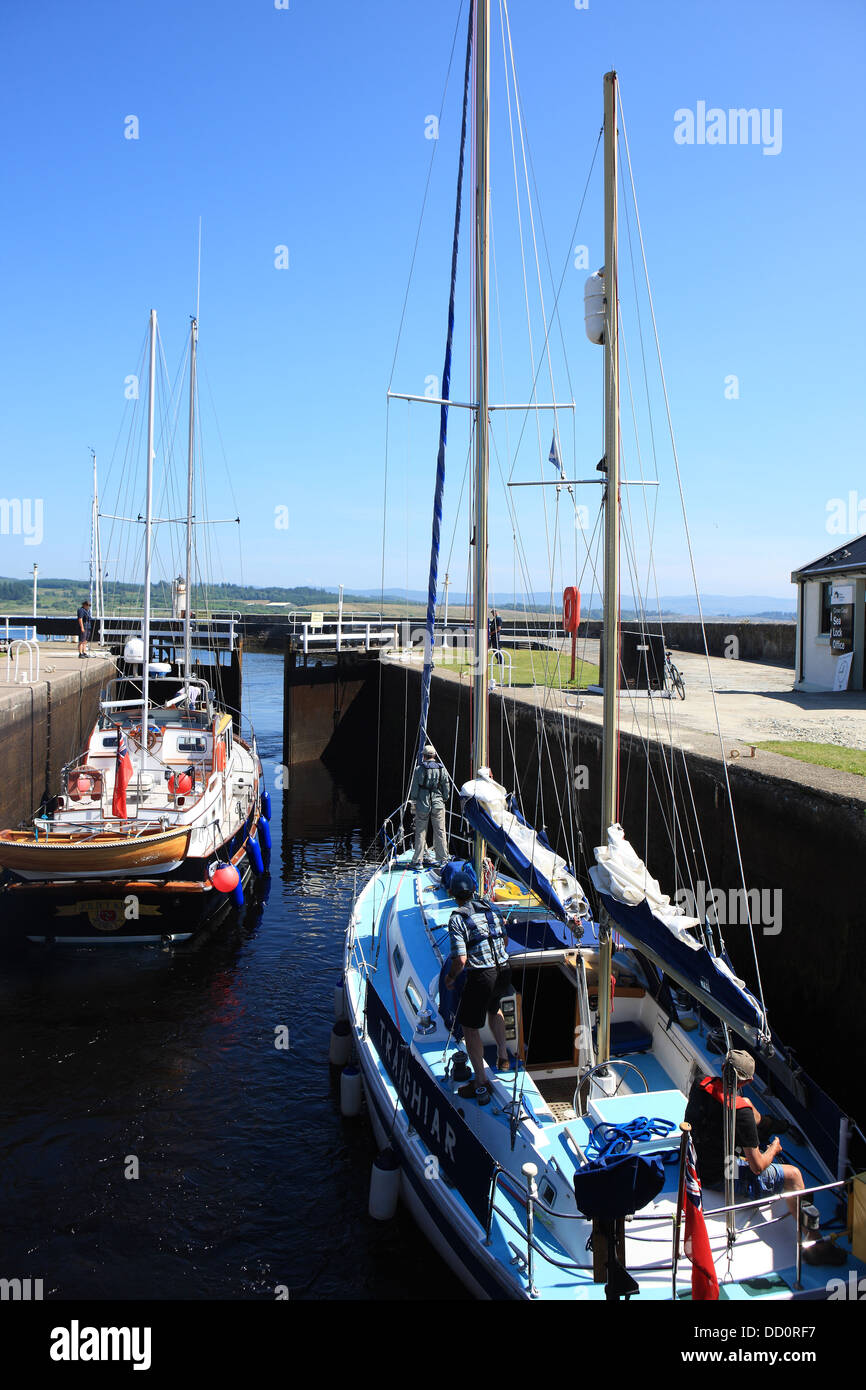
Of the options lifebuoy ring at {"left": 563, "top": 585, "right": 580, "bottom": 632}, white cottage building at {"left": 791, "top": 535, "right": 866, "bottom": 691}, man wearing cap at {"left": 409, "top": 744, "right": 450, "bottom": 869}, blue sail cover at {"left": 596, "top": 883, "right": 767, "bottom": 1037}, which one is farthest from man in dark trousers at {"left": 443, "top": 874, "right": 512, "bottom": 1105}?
white cottage building at {"left": 791, "top": 535, "right": 866, "bottom": 691}

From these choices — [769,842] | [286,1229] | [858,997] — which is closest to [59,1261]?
[286,1229]

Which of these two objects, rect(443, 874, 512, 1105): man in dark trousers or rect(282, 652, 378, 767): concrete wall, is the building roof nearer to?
rect(443, 874, 512, 1105): man in dark trousers

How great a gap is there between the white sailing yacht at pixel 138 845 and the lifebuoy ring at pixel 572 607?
6829mm

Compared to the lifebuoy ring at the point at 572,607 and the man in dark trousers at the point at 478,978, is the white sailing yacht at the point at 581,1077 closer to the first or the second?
the man in dark trousers at the point at 478,978

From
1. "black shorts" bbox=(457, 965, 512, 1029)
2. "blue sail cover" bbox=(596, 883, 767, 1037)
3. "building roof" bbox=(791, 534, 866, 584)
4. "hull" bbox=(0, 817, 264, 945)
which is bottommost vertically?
"hull" bbox=(0, 817, 264, 945)

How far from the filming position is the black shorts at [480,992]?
6.69 m

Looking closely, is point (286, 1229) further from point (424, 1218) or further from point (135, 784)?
point (135, 784)

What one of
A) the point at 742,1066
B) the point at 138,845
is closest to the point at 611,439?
the point at 742,1066

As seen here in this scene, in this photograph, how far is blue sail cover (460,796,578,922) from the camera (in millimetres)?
7348

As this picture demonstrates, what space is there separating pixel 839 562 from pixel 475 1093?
15.8m

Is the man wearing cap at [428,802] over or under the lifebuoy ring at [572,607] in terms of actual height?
under

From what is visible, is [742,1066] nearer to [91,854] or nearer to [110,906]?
[91,854]

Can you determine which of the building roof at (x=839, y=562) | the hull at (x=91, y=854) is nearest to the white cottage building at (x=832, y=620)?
the building roof at (x=839, y=562)
